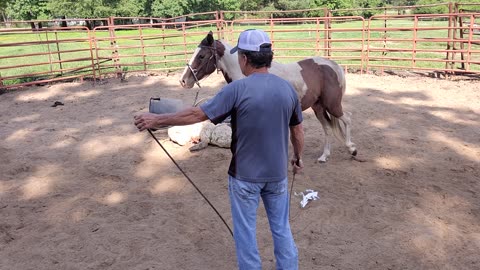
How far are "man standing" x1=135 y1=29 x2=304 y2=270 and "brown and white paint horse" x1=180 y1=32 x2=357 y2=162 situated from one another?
256cm

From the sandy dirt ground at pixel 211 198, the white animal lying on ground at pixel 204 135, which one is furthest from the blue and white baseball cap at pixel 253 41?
the white animal lying on ground at pixel 204 135

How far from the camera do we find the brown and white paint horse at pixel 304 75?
499 centimetres

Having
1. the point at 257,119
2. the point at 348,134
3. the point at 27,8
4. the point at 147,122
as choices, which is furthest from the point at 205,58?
the point at 27,8

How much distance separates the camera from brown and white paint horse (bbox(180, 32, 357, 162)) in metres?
4.99

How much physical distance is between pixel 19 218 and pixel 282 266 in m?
3.10

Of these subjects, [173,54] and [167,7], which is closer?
[173,54]

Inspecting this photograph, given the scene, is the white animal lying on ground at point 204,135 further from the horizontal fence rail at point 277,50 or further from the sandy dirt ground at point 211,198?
the horizontal fence rail at point 277,50

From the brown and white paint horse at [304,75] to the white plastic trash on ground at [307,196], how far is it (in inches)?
41.4

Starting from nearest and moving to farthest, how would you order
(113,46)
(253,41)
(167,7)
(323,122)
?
(253,41), (323,122), (113,46), (167,7)

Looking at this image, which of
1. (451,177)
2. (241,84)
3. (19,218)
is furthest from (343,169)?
(19,218)

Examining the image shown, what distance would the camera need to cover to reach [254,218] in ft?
8.32

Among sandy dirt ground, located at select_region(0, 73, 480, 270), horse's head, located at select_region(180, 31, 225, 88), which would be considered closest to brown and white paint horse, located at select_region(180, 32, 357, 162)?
horse's head, located at select_region(180, 31, 225, 88)

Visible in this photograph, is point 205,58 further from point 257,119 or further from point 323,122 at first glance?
point 257,119

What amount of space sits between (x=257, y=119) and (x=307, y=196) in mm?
2417
